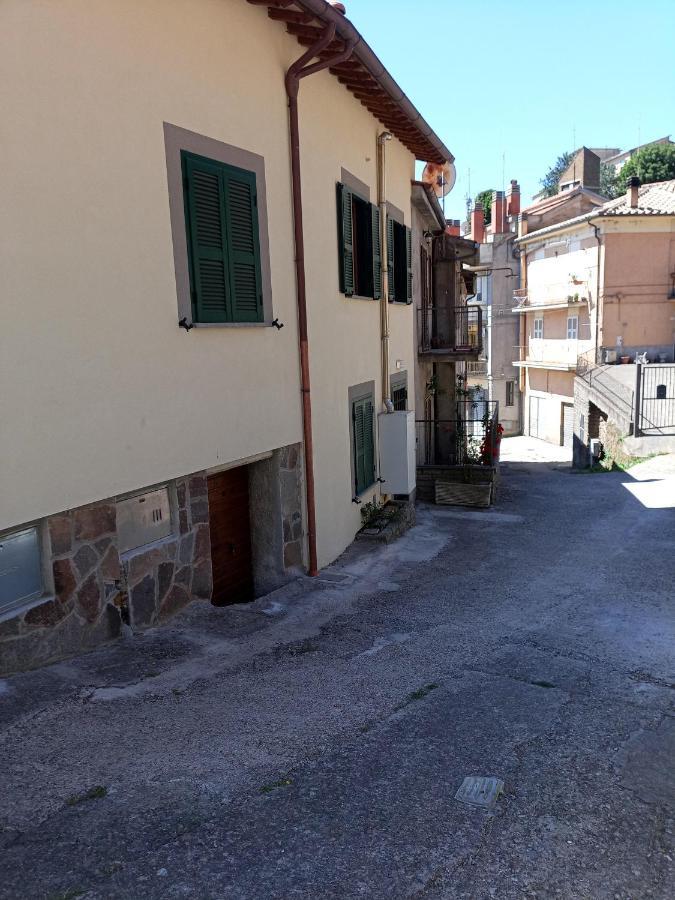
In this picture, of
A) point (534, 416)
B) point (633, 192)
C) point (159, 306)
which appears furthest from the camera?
point (534, 416)

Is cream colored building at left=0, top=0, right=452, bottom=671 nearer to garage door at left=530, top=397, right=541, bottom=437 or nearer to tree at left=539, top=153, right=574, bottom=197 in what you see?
garage door at left=530, top=397, right=541, bottom=437

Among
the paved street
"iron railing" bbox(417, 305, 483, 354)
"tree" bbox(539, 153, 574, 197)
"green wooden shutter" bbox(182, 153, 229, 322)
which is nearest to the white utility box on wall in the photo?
the paved street

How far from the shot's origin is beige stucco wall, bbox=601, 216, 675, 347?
29844 millimetres

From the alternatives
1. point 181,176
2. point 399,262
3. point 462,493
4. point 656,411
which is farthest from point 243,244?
point 656,411

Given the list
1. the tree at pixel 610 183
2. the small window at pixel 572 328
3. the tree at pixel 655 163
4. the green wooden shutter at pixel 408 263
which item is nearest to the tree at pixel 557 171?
the tree at pixel 610 183

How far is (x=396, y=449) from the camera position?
35.8 feet

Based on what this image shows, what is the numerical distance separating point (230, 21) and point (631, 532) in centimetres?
900

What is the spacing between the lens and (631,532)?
1127 cm

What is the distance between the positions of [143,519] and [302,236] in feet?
12.2

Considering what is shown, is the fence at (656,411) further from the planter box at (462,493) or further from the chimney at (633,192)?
the chimney at (633,192)

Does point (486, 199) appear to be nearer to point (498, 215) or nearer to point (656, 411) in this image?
point (498, 215)

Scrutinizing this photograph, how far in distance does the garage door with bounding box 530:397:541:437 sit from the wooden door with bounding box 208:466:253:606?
3156cm

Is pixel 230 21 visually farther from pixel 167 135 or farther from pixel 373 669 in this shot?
pixel 373 669

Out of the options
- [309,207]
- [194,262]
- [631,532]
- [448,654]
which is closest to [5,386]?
[194,262]
